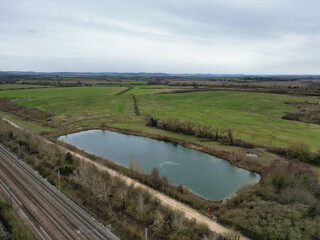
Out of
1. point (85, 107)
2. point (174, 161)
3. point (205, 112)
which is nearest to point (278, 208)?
point (174, 161)

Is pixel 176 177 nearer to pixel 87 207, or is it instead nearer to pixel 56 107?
pixel 87 207

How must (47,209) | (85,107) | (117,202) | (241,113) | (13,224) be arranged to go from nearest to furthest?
(13,224), (47,209), (117,202), (241,113), (85,107)

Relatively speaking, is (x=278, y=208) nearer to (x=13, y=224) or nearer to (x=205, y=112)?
(x=13, y=224)

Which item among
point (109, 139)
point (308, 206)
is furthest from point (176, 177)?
point (109, 139)

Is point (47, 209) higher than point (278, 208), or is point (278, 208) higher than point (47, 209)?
point (278, 208)

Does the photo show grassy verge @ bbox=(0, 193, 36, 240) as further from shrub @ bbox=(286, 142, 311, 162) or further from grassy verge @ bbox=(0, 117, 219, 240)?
shrub @ bbox=(286, 142, 311, 162)

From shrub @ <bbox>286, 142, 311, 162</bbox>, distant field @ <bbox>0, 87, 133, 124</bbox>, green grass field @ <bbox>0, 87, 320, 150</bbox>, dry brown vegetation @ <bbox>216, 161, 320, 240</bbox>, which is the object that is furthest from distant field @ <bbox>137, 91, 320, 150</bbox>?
dry brown vegetation @ <bbox>216, 161, 320, 240</bbox>
